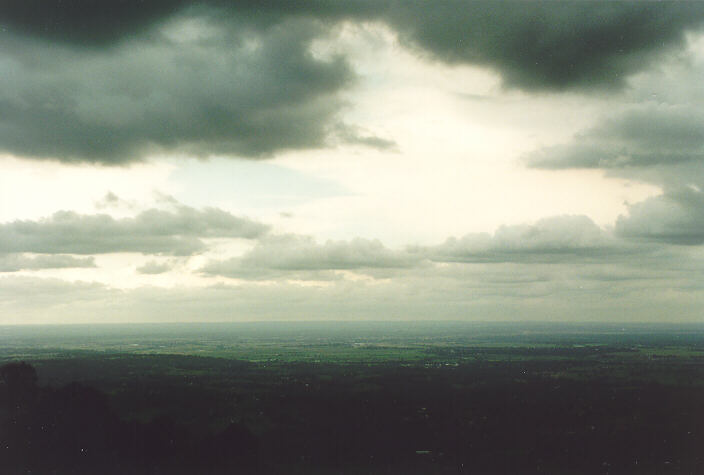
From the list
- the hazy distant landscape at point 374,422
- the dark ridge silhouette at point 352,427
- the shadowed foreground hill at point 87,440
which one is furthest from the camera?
the hazy distant landscape at point 374,422

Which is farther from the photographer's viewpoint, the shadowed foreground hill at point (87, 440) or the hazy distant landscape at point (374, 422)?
the hazy distant landscape at point (374, 422)

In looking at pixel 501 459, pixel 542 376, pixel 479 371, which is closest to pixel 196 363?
pixel 479 371

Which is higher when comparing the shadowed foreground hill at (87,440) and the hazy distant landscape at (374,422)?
the shadowed foreground hill at (87,440)

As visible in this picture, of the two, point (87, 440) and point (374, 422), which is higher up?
point (87, 440)

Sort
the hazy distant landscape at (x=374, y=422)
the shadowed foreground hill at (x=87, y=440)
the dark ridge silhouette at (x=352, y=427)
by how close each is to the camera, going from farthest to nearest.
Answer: the hazy distant landscape at (x=374, y=422), the dark ridge silhouette at (x=352, y=427), the shadowed foreground hill at (x=87, y=440)

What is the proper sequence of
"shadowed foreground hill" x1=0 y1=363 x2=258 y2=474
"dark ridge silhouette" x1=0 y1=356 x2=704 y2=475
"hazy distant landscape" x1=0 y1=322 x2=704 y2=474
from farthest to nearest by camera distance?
"hazy distant landscape" x1=0 y1=322 x2=704 y2=474 → "dark ridge silhouette" x1=0 y1=356 x2=704 y2=475 → "shadowed foreground hill" x1=0 y1=363 x2=258 y2=474

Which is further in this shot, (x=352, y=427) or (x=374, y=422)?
(x=374, y=422)

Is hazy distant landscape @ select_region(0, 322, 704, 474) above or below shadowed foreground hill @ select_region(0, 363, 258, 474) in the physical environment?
below

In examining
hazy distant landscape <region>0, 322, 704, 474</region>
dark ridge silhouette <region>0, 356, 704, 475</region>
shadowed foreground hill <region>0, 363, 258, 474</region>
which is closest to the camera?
shadowed foreground hill <region>0, 363, 258, 474</region>

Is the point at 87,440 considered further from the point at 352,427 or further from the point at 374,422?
the point at 374,422

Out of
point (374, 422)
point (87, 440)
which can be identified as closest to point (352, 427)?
point (374, 422)

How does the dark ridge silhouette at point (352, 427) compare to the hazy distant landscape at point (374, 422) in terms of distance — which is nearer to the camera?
the dark ridge silhouette at point (352, 427)
